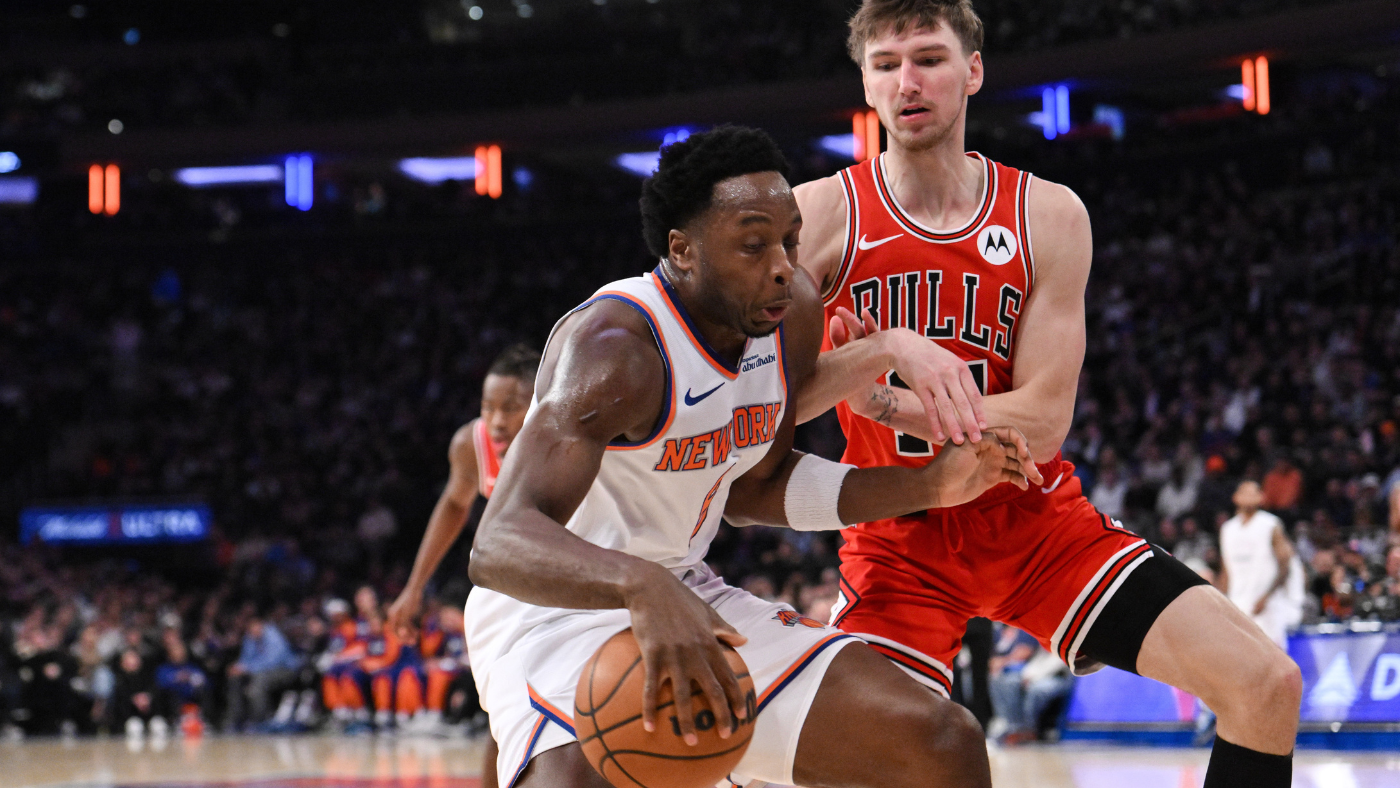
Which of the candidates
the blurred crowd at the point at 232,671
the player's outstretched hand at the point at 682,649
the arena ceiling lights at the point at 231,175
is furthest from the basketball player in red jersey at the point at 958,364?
the arena ceiling lights at the point at 231,175

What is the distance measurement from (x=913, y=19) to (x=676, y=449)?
154 cm

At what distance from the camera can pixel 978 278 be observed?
12.4 ft

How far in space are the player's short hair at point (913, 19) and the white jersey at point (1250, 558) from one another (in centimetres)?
654

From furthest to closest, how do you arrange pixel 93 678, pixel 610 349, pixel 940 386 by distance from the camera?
pixel 93 678 → pixel 940 386 → pixel 610 349

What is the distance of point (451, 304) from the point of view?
76.7ft

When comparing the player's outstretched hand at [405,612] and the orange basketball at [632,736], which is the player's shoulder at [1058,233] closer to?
the orange basketball at [632,736]

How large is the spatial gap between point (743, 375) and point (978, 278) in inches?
36.9

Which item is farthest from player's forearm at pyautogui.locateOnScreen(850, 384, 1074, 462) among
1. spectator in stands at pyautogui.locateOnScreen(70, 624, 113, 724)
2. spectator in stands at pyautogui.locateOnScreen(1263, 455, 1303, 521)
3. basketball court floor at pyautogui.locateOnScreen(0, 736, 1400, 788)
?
spectator in stands at pyautogui.locateOnScreen(70, 624, 113, 724)

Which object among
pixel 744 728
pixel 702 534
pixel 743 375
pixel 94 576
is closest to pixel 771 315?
pixel 743 375

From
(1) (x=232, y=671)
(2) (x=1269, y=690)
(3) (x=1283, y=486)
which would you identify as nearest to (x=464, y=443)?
(2) (x=1269, y=690)

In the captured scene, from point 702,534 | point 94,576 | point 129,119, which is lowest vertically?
point 94,576

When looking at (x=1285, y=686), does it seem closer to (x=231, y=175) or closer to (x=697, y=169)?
(x=697, y=169)

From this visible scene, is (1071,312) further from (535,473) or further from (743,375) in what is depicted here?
(535,473)

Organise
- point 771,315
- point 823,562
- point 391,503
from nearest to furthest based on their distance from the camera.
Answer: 1. point 771,315
2. point 823,562
3. point 391,503
